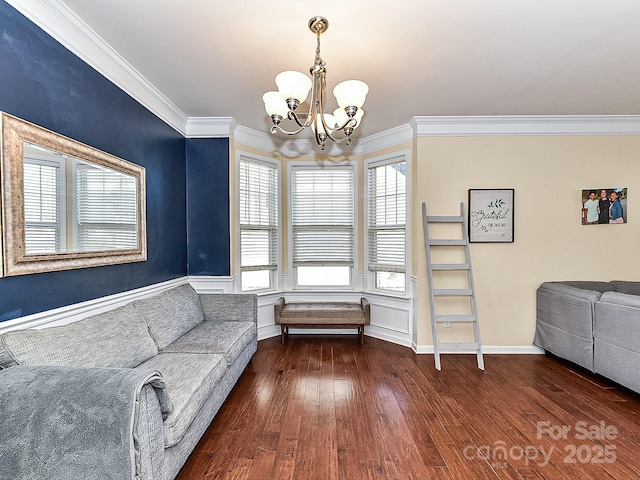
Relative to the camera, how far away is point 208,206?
3.84 meters

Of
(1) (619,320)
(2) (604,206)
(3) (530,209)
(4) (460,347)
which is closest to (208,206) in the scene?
(4) (460,347)

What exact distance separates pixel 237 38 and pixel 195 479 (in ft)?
8.95

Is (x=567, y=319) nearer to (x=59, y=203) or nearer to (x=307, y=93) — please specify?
(x=307, y=93)

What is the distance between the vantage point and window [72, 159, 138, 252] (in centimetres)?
213

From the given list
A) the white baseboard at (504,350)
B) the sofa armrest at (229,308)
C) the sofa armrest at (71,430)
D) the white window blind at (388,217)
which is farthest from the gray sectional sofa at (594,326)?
the sofa armrest at (71,430)

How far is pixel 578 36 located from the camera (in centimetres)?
218

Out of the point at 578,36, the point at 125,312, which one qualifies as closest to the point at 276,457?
the point at 125,312

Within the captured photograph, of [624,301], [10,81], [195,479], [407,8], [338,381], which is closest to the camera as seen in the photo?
[10,81]

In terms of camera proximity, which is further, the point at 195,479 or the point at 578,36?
the point at 578,36

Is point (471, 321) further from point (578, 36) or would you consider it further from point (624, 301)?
point (578, 36)

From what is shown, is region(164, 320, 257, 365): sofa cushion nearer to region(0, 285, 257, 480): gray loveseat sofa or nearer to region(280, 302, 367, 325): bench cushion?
region(0, 285, 257, 480): gray loveseat sofa

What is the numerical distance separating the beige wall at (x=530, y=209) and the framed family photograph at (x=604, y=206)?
2.6 inches

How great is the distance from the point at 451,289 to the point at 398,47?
2.42 metres

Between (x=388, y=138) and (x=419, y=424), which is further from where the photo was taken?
(x=388, y=138)
